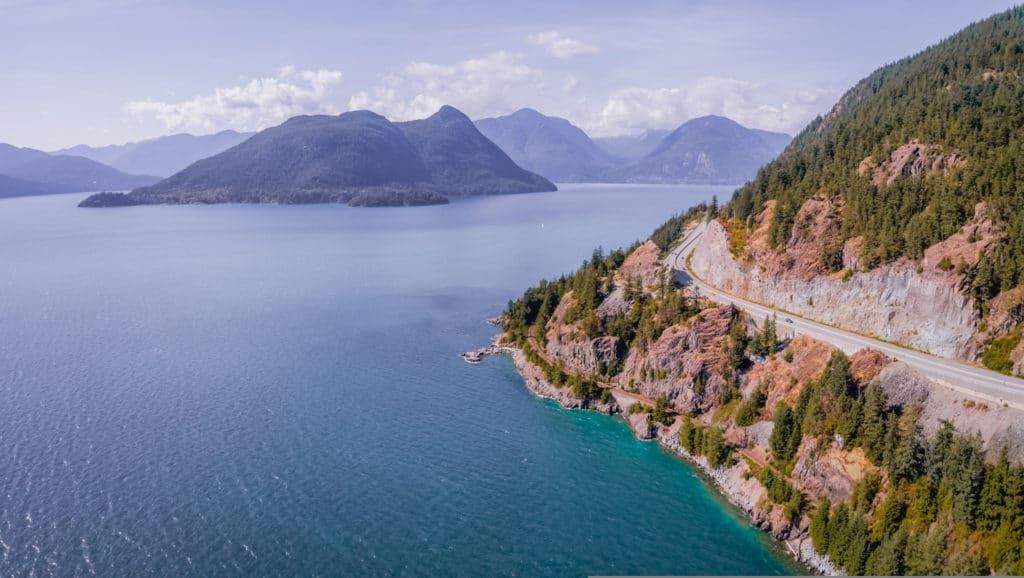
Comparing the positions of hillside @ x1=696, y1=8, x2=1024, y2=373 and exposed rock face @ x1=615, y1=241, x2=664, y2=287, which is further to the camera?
exposed rock face @ x1=615, y1=241, x2=664, y2=287

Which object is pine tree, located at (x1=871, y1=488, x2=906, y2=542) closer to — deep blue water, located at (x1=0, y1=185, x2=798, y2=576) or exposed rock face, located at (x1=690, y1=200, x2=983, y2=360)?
deep blue water, located at (x1=0, y1=185, x2=798, y2=576)

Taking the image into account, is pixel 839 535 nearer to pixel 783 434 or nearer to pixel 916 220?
→ pixel 783 434

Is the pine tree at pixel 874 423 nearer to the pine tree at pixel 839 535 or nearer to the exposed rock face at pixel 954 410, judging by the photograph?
the exposed rock face at pixel 954 410

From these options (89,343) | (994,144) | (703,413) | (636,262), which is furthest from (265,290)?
(994,144)

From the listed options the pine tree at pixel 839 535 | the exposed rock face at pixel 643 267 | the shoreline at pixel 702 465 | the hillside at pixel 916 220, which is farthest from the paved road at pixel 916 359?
the shoreline at pixel 702 465

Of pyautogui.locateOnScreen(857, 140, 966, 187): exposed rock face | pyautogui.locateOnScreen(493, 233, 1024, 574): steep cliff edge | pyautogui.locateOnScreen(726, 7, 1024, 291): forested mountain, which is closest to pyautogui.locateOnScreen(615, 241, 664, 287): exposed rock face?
pyautogui.locateOnScreen(493, 233, 1024, 574): steep cliff edge

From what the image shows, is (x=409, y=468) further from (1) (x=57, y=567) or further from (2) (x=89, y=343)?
(2) (x=89, y=343)

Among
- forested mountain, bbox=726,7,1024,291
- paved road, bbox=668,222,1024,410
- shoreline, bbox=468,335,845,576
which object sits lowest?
shoreline, bbox=468,335,845,576
